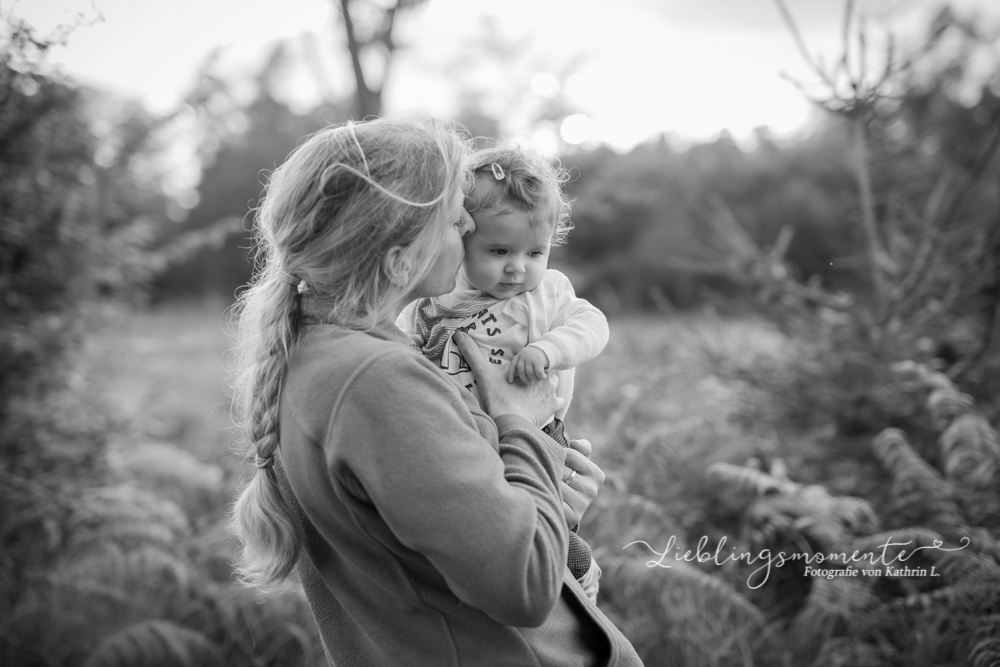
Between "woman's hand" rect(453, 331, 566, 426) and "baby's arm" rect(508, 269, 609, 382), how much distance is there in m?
0.03

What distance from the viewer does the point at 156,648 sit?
124 inches

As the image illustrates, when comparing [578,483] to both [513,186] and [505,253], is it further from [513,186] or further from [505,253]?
[513,186]

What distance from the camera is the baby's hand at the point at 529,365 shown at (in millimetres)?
1599

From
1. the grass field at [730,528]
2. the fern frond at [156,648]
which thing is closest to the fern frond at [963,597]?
the grass field at [730,528]

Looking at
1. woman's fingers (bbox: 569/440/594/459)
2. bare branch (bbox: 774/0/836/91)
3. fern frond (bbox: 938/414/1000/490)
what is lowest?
fern frond (bbox: 938/414/1000/490)

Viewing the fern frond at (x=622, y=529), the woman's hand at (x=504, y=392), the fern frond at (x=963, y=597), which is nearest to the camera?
the woman's hand at (x=504, y=392)

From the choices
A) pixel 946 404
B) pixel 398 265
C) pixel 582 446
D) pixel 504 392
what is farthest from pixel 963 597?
pixel 398 265

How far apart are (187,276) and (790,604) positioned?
2009cm

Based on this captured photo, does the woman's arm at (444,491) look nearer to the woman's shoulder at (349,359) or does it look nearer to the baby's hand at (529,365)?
the woman's shoulder at (349,359)

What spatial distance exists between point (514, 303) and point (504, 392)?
32 centimetres

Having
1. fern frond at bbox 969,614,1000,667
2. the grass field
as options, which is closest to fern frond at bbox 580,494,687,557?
the grass field

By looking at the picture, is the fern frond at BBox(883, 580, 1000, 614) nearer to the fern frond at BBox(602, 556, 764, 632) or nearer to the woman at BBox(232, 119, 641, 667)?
the fern frond at BBox(602, 556, 764, 632)

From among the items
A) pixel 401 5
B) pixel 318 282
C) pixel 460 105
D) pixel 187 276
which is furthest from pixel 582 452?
pixel 187 276

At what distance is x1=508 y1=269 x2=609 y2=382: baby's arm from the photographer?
1.62 metres
